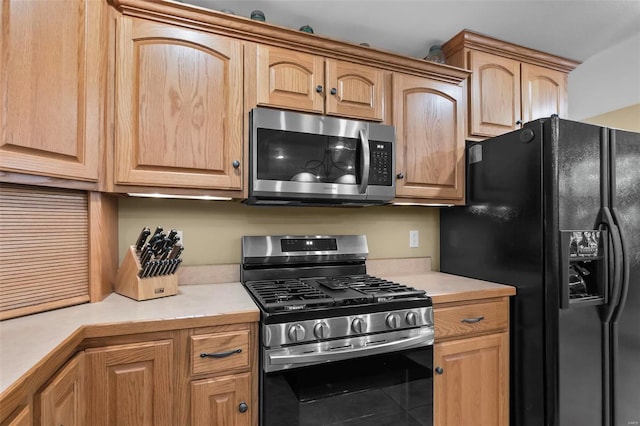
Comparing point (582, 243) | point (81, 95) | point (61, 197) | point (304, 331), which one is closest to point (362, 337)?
point (304, 331)

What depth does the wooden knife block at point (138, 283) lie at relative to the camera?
4.71 ft

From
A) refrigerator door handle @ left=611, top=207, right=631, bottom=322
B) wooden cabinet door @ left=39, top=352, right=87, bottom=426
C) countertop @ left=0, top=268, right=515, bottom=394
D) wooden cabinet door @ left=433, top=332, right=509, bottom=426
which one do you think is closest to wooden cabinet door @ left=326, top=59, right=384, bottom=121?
countertop @ left=0, top=268, right=515, bottom=394

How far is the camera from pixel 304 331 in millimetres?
1295

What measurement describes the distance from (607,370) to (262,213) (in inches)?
78.9

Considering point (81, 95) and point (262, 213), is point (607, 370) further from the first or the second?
point (81, 95)

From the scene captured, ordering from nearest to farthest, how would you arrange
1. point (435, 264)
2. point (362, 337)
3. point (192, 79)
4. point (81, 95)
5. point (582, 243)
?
point (81, 95) < point (362, 337) < point (192, 79) < point (582, 243) < point (435, 264)

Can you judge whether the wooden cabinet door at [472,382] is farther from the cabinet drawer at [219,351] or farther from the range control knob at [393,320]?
the cabinet drawer at [219,351]

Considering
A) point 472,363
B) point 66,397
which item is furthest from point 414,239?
point 66,397

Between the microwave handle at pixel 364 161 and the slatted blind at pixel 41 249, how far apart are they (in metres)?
1.26

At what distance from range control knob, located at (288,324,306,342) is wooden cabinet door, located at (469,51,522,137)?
1.61 meters

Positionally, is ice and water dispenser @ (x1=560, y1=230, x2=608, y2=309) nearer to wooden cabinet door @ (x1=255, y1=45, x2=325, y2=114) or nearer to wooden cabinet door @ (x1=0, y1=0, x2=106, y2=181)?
wooden cabinet door @ (x1=255, y1=45, x2=325, y2=114)

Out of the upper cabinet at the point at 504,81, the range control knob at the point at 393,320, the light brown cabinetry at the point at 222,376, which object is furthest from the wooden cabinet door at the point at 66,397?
the upper cabinet at the point at 504,81

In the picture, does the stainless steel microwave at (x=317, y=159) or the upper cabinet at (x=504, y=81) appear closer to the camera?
the stainless steel microwave at (x=317, y=159)

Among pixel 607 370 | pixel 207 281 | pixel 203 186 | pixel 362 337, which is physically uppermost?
pixel 203 186
